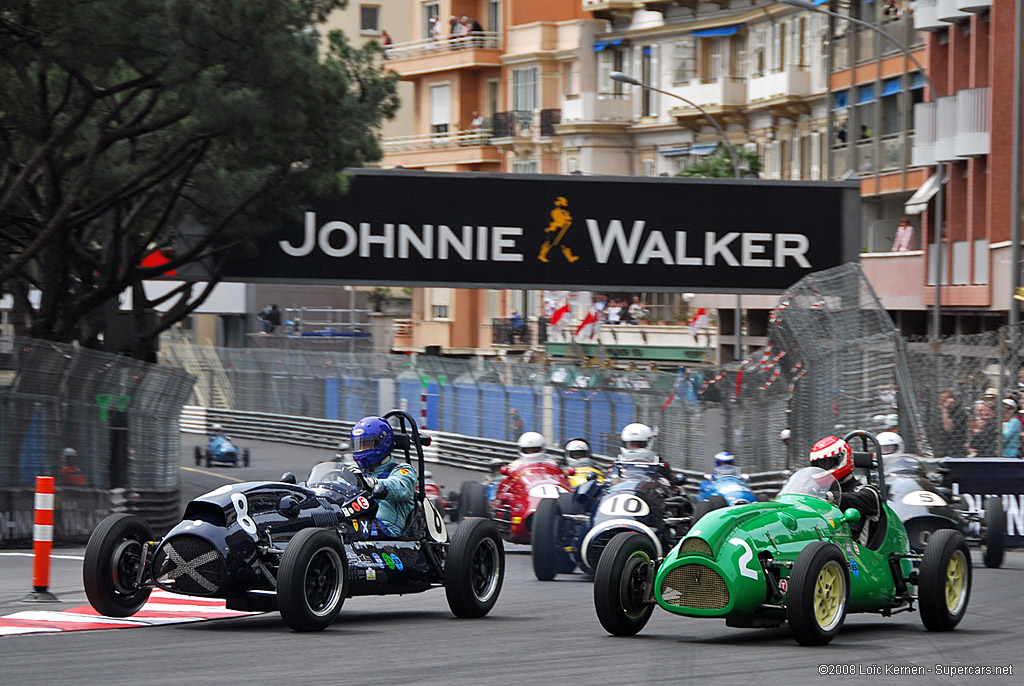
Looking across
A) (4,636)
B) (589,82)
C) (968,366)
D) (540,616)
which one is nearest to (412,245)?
(968,366)

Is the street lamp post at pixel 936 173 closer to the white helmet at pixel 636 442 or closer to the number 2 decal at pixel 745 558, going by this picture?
the white helmet at pixel 636 442

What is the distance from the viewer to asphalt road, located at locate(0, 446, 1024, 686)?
32.7ft

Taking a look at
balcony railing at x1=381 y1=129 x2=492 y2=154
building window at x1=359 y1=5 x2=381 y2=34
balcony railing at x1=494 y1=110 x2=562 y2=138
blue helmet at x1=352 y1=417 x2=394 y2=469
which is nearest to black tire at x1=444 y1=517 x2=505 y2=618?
blue helmet at x1=352 y1=417 x2=394 y2=469

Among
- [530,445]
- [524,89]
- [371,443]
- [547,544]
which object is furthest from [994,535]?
[524,89]

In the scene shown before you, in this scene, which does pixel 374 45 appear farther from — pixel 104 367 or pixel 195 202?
pixel 104 367

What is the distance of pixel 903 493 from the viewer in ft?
60.4

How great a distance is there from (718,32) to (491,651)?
150ft

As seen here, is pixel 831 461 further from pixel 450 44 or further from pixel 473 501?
pixel 450 44

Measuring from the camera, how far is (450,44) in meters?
66.1

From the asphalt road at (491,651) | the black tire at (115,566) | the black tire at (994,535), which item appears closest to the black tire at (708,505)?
the black tire at (994,535)

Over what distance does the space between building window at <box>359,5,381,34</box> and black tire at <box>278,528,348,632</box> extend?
249ft

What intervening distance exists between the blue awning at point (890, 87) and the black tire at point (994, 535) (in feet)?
91.3

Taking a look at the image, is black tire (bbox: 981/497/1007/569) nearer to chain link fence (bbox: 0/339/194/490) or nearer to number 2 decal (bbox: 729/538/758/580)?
number 2 decal (bbox: 729/538/758/580)

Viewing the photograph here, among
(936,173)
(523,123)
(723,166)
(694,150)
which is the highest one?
(523,123)
